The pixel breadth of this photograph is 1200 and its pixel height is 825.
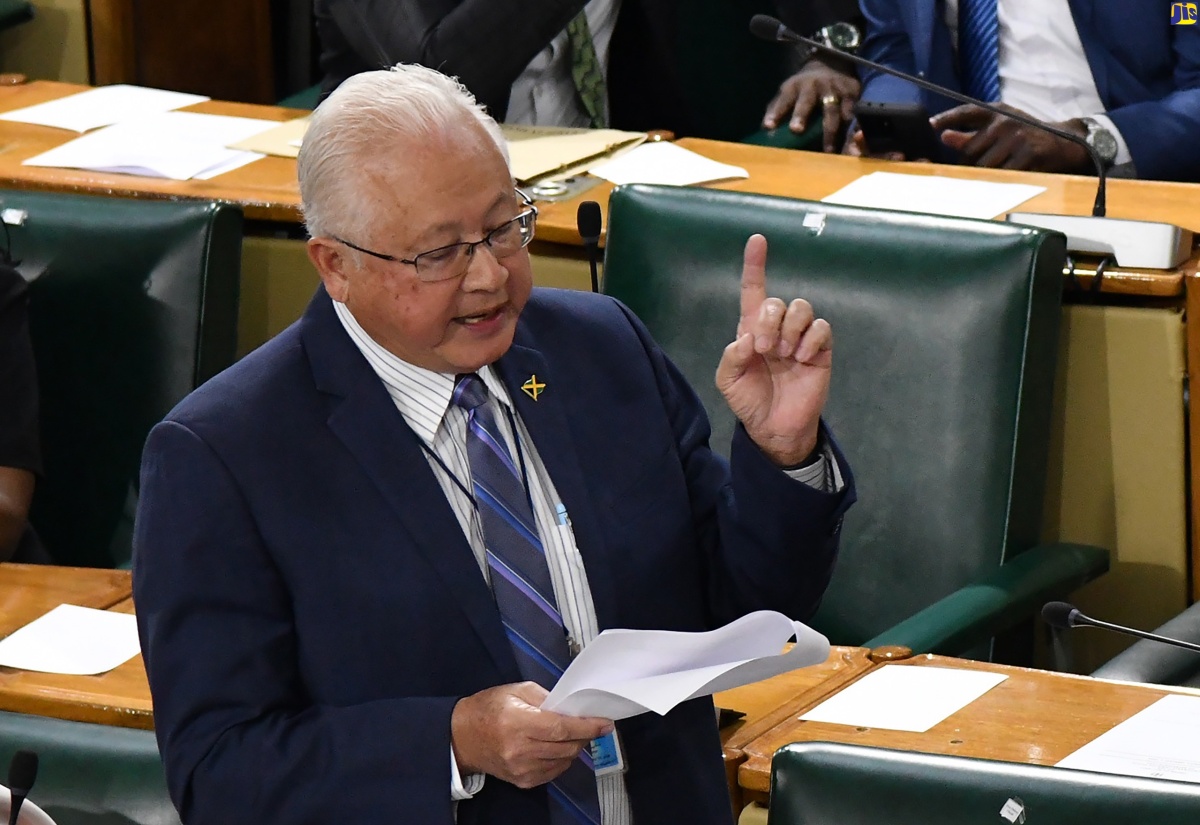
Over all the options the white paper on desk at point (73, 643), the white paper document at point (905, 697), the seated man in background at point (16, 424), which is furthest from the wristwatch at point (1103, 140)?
the white paper on desk at point (73, 643)

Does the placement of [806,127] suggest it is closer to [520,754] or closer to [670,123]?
[670,123]

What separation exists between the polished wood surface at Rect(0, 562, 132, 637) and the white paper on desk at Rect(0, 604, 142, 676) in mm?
28

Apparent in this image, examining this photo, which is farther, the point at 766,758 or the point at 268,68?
the point at 268,68

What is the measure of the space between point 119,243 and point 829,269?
40.3 inches

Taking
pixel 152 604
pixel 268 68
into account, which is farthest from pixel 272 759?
pixel 268 68

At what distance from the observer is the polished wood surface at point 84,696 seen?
1892 millimetres

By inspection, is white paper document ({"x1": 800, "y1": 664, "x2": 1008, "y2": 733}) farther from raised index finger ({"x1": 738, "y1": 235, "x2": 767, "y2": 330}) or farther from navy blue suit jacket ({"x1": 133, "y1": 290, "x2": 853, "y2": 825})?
raised index finger ({"x1": 738, "y1": 235, "x2": 767, "y2": 330})

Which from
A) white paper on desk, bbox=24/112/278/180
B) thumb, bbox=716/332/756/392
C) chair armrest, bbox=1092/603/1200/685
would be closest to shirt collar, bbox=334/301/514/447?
thumb, bbox=716/332/756/392

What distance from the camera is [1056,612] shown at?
6.02 ft

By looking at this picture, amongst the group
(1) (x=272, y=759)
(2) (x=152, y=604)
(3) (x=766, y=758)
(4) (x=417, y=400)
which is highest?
(4) (x=417, y=400)

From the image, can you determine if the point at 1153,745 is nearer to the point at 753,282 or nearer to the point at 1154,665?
the point at 1154,665

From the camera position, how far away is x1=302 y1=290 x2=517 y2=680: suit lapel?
1.54 meters

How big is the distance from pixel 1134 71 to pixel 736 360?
2091 millimetres

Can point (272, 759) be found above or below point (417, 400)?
below
